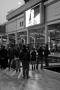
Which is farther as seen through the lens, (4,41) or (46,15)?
(4,41)

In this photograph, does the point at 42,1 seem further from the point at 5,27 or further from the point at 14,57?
the point at 5,27

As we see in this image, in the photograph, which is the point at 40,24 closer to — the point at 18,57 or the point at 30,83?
the point at 18,57

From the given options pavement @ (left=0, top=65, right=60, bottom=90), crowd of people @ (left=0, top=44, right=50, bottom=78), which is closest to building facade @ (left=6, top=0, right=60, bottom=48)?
crowd of people @ (left=0, top=44, right=50, bottom=78)

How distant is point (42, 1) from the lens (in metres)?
29.1

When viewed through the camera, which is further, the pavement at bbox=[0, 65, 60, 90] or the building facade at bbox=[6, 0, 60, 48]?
the building facade at bbox=[6, 0, 60, 48]

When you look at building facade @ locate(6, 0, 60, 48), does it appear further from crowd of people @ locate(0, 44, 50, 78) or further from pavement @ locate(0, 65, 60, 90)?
pavement @ locate(0, 65, 60, 90)

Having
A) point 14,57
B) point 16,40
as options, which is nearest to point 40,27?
point 16,40

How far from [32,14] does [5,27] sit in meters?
20.2

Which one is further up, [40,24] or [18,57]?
[40,24]

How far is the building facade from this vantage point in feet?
83.5

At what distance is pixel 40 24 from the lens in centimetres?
2933

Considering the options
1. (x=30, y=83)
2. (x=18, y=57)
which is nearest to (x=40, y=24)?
(x=18, y=57)

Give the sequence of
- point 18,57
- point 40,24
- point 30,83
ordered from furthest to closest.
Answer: point 40,24 < point 18,57 < point 30,83

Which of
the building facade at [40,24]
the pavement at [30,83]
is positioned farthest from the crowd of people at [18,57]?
the building facade at [40,24]
